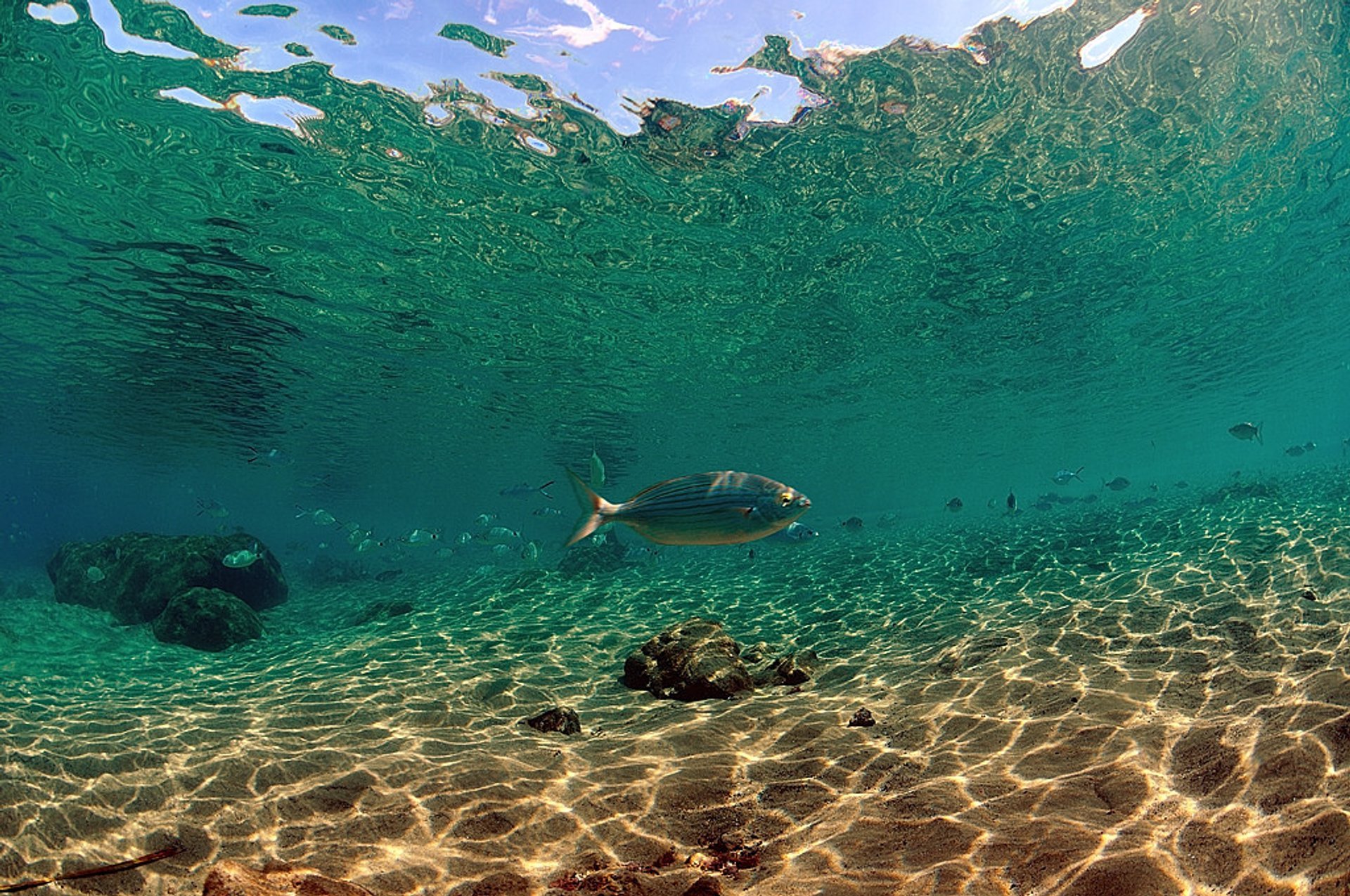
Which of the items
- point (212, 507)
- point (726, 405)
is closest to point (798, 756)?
point (212, 507)

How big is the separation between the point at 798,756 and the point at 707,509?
2.35 metres

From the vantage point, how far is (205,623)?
11531mm

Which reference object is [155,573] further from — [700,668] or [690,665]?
[700,668]

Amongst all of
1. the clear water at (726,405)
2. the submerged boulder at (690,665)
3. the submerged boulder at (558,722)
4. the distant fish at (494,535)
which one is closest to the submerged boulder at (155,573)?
the clear water at (726,405)

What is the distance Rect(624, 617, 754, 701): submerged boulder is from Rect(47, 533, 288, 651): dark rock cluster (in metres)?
9.45

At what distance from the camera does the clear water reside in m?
3.51

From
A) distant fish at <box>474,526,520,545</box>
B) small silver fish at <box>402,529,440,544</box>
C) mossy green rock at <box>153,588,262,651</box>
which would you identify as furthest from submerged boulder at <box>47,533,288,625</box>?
distant fish at <box>474,526,520,545</box>

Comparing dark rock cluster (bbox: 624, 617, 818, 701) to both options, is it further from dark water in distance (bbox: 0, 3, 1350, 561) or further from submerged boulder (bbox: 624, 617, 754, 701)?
dark water in distance (bbox: 0, 3, 1350, 561)

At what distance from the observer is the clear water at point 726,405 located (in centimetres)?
351

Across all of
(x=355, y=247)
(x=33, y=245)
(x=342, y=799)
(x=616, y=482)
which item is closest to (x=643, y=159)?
(x=355, y=247)

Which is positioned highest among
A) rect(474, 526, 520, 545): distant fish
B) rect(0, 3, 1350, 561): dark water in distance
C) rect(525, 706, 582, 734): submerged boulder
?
rect(0, 3, 1350, 561): dark water in distance

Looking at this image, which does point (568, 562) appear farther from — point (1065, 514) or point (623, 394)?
point (1065, 514)

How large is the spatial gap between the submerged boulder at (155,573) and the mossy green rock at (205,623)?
6.65 ft

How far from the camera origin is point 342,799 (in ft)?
13.7
